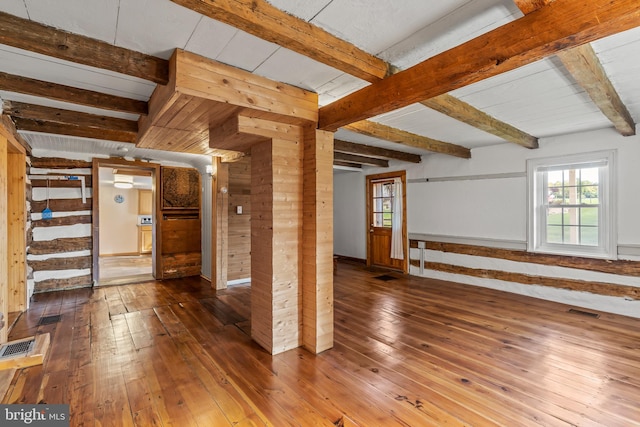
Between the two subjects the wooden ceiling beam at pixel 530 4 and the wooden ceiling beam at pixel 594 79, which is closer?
the wooden ceiling beam at pixel 530 4

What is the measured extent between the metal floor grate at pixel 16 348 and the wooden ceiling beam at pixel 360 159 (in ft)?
15.9

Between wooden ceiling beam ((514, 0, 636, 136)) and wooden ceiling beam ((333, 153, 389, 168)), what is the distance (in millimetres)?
3669

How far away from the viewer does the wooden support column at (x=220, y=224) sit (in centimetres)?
521

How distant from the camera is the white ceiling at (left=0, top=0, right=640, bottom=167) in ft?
5.24

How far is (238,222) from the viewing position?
217 inches

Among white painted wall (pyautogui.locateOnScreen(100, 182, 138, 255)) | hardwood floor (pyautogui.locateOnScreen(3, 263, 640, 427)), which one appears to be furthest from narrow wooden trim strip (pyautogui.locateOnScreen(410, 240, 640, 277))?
white painted wall (pyautogui.locateOnScreen(100, 182, 138, 255))

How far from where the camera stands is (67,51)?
5.98 feet

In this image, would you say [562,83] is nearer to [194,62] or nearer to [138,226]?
[194,62]

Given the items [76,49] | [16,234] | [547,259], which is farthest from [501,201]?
[16,234]

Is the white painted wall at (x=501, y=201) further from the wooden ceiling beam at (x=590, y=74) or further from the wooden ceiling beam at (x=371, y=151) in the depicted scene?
the wooden ceiling beam at (x=590, y=74)

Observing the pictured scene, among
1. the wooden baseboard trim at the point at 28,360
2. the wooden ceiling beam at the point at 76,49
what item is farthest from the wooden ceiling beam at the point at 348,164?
the wooden baseboard trim at the point at 28,360

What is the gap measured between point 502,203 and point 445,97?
9.98 feet

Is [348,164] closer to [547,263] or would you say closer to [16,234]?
[547,263]

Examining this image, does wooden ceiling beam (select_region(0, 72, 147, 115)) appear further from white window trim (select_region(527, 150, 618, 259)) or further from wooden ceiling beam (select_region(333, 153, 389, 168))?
white window trim (select_region(527, 150, 618, 259))
